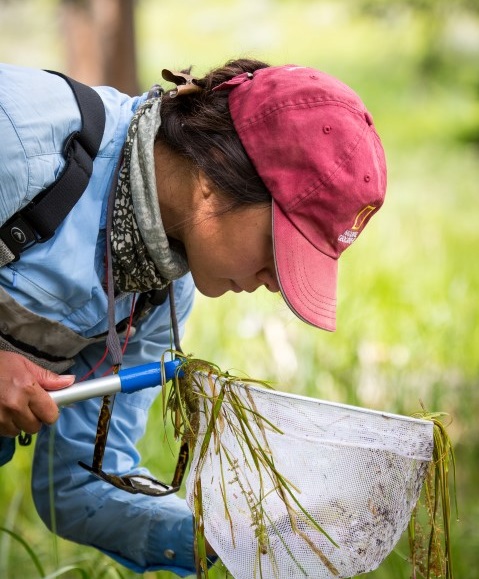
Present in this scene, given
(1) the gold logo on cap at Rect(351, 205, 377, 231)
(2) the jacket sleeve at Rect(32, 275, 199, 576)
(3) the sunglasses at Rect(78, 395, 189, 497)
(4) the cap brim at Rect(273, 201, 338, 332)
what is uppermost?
(1) the gold logo on cap at Rect(351, 205, 377, 231)

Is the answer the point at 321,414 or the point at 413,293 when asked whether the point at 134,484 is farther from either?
the point at 413,293

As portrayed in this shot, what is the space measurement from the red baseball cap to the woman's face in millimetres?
56

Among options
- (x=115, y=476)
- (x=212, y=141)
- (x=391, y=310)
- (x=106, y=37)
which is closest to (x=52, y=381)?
(x=115, y=476)

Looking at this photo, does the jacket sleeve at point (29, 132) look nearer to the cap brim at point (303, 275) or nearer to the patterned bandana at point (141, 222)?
the patterned bandana at point (141, 222)

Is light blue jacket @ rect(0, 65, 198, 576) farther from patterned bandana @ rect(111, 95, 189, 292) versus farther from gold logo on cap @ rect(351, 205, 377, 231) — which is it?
gold logo on cap @ rect(351, 205, 377, 231)

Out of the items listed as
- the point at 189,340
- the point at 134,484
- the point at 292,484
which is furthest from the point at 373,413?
the point at 189,340

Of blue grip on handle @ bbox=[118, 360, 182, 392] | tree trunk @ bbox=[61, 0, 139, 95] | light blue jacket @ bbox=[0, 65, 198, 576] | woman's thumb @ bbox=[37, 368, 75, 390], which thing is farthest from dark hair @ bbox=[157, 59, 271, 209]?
tree trunk @ bbox=[61, 0, 139, 95]

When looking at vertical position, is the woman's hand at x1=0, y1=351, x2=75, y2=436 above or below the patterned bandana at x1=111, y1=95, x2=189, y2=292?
below

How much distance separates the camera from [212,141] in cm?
200

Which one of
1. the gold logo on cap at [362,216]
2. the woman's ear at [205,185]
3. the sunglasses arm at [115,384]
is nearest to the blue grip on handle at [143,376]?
the sunglasses arm at [115,384]

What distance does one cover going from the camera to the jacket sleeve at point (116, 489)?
95.8 inches

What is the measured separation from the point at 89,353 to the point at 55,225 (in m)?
0.55

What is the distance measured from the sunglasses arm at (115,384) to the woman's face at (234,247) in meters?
0.23

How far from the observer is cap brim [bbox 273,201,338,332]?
6.43ft
